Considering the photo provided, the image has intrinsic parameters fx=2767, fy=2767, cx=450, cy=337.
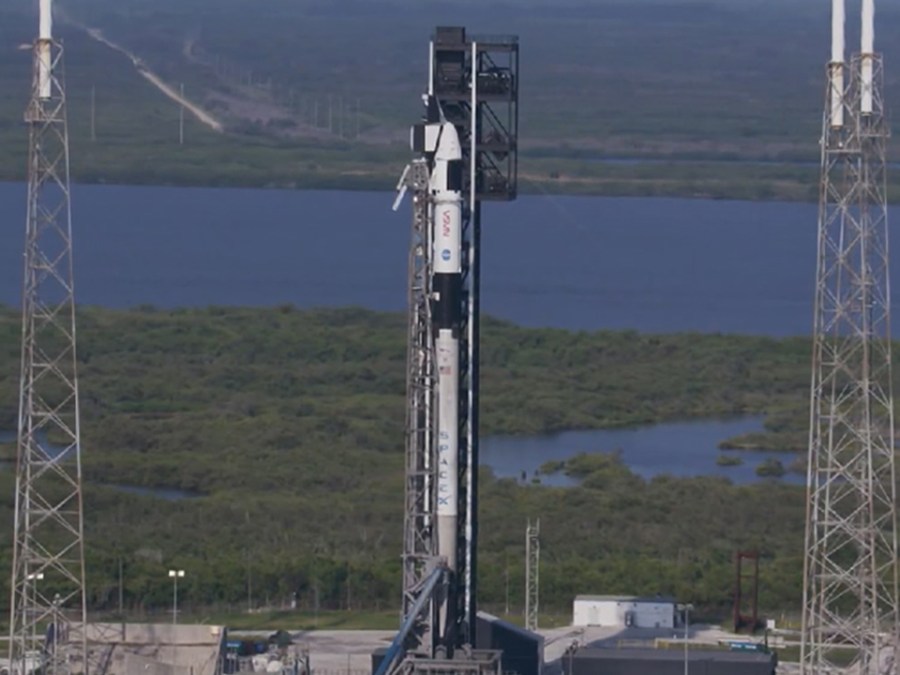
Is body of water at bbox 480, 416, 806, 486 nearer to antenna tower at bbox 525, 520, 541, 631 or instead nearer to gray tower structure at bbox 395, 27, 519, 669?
antenna tower at bbox 525, 520, 541, 631

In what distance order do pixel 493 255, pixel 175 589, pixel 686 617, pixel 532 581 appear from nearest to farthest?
pixel 686 617 → pixel 532 581 → pixel 175 589 → pixel 493 255

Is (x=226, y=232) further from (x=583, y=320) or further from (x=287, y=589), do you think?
(x=287, y=589)

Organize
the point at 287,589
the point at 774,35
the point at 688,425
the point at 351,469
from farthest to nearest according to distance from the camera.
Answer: the point at 774,35 < the point at 688,425 < the point at 351,469 < the point at 287,589

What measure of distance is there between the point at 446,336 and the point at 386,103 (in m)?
102

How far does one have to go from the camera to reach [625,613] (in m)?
28.4

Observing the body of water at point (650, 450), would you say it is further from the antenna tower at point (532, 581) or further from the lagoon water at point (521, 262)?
the antenna tower at point (532, 581)

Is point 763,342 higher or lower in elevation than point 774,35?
lower

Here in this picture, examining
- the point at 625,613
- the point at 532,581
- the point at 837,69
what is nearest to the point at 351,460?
the point at 532,581

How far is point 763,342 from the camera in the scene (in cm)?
5838

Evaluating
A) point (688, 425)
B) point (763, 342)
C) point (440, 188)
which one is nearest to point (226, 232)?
point (763, 342)

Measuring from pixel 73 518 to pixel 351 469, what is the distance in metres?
6.95

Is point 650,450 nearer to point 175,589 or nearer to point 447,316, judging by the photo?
point 175,589

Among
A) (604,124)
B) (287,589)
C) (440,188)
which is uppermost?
(604,124)

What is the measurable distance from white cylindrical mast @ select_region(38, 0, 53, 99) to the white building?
8.78m
